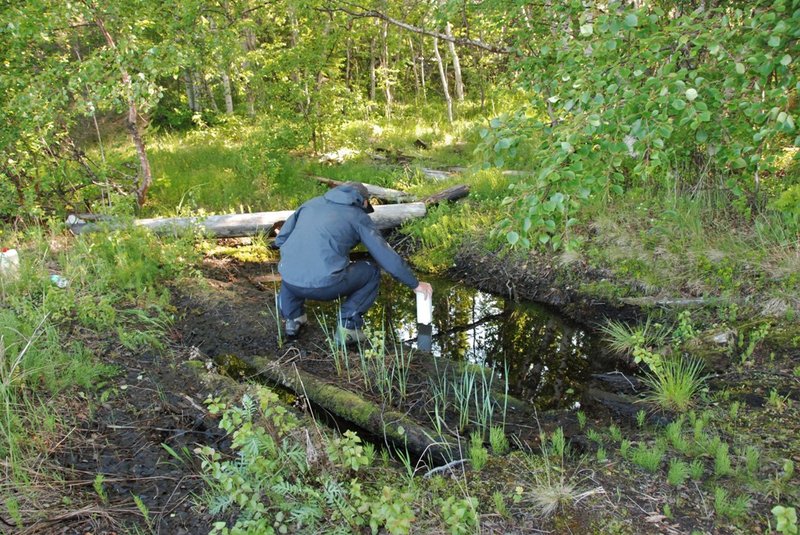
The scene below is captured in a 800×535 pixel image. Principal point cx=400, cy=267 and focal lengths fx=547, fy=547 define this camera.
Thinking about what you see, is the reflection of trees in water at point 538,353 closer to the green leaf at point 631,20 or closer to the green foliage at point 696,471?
the green foliage at point 696,471

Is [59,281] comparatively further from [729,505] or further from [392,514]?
[729,505]

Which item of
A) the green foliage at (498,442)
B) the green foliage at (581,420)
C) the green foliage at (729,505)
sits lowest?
the green foliage at (581,420)

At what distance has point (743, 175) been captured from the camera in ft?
16.1

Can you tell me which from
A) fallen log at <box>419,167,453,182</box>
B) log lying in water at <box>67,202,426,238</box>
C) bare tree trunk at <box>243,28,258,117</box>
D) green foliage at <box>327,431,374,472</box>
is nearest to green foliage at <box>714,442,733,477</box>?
green foliage at <box>327,431,374,472</box>

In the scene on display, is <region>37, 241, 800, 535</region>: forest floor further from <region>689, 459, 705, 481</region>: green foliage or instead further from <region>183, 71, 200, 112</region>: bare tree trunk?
<region>183, 71, 200, 112</region>: bare tree trunk

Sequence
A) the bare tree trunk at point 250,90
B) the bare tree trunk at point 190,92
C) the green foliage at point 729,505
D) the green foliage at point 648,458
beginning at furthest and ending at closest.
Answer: the bare tree trunk at point 190,92 < the bare tree trunk at point 250,90 < the green foliage at point 648,458 < the green foliage at point 729,505

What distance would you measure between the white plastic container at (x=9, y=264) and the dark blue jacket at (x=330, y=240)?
2885mm

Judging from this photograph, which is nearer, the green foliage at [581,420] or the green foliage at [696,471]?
the green foliage at [696,471]

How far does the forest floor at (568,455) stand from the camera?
8.87 ft

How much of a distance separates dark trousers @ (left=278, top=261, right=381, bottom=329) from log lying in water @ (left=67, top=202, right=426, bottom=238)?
239 cm

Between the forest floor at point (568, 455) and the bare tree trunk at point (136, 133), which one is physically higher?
the bare tree trunk at point (136, 133)

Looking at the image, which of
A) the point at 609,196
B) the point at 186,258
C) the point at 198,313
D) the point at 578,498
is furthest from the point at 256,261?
the point at 578,498

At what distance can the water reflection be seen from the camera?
4602mm

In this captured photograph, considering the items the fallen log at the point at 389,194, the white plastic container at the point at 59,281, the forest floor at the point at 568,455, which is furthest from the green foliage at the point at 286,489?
the fallen log at the point at 389,194
